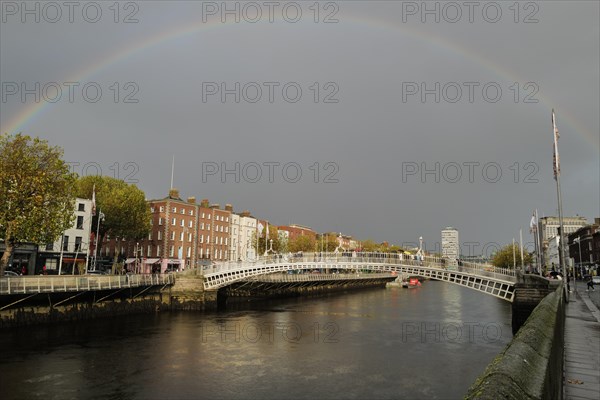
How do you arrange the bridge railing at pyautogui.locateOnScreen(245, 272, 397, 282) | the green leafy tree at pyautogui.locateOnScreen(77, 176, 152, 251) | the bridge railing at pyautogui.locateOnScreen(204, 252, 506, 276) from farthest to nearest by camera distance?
the bridge railing at pyautogui.locateOnScreen(245, 272, 397, 282)
the green leafy tree at pyautogui.locateOnScreen(77, 176, 152, 251)
the bridge railing at pyautogui.locateOnScreen(204, 252, 506, 276)

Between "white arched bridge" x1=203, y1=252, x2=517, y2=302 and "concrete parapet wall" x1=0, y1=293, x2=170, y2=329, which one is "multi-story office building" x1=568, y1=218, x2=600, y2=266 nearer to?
"white arched bridge" x1=203, y1=252, x2=517, y2=302

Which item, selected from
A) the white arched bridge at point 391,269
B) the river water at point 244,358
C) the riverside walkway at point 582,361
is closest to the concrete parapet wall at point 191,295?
the white arched bridge at point 391,269

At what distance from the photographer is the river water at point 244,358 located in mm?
21844

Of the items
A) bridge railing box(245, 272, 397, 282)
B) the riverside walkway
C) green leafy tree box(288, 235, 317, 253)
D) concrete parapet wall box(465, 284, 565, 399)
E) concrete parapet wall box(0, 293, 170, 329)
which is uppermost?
green leafy tree box(288, 235, 317, 253)

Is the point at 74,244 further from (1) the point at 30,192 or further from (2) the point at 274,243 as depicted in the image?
(2) the point at 274,243

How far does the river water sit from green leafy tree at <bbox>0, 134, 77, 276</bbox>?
8.39m

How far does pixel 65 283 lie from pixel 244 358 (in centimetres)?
1899

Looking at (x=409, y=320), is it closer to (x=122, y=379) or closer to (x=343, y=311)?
(x=343, y=311)

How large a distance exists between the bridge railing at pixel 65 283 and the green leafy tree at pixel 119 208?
64.0 feet

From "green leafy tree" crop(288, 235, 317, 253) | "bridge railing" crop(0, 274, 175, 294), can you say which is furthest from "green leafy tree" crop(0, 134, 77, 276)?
"green leafy tree" crop(288, 235, 317, 253)

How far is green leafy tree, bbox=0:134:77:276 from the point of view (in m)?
36.9

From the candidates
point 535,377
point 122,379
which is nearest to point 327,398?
point 122,379

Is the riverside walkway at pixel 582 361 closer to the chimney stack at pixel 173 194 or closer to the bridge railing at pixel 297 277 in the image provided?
the bridge railing at pixel 297 277

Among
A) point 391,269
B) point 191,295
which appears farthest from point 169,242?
point 391,269
